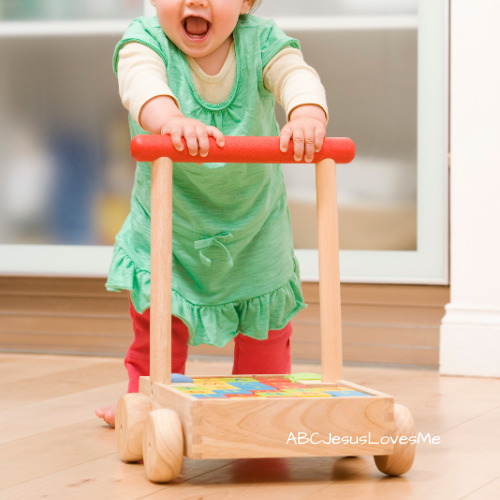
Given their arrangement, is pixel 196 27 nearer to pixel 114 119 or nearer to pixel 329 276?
pixel 329 276

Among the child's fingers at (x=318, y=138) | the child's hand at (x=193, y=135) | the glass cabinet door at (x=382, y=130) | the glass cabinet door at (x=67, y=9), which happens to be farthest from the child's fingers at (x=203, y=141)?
the glass cabinet door at (x=67, y=9)

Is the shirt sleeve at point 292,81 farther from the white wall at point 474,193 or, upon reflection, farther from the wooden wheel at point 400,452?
the white wall at point 474,193

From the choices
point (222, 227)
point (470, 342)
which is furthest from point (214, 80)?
point (470, 342)

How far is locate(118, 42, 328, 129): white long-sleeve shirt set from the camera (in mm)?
805

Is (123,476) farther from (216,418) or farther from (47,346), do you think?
(47,346)

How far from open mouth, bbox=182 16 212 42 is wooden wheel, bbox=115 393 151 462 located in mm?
413

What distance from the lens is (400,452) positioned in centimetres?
68

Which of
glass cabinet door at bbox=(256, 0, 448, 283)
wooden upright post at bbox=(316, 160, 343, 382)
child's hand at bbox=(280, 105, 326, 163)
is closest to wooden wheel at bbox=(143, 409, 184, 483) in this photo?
wooden upright post at bbox=(316, 160, 343, 382)

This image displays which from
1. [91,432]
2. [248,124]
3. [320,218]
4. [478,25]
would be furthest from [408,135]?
[91,432]

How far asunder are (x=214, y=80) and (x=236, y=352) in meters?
0.35

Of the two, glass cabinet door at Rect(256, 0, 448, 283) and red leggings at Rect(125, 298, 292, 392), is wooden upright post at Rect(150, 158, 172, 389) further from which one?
glass cabinet door at Rect(256, 0, 448, 283)

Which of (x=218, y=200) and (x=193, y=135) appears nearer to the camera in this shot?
(x=193, y=135)

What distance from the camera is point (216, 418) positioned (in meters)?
0.64

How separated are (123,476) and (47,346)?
3.03 feet
